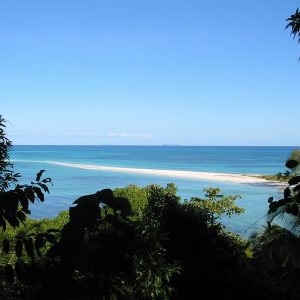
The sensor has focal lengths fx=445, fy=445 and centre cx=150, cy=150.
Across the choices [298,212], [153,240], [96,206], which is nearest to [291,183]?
[298,212]

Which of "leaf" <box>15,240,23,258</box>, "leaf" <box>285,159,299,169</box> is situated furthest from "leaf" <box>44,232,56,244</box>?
"leaf" <box>285,159,299,169</box>

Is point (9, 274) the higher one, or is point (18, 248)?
point (18, 248)

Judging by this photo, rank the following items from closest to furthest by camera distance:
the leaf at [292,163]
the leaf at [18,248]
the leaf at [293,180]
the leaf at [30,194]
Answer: the leaf at [18,248], the leaf at [30,194], the leaf at [292,163], the leaf at [293,180]

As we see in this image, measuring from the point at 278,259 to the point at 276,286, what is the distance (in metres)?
1.03

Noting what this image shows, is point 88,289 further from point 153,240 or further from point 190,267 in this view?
point 190,267

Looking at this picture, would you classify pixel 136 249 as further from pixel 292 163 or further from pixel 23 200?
pixel 292 163

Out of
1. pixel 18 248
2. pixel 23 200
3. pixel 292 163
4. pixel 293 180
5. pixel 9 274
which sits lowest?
pixel 9 274

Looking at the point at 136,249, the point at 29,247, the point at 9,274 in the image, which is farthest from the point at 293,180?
the point at 9,274

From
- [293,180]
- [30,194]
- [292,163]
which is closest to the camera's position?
[30,194]

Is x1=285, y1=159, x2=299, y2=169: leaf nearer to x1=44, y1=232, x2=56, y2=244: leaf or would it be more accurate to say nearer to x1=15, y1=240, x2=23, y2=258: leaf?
x1=44, y1=232, x2=56, y2=244: leaf

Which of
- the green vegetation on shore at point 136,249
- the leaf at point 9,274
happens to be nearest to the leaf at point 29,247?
the green vegetation on shore at point 136,249

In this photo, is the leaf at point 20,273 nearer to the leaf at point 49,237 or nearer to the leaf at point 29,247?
the leaf at point 29,247

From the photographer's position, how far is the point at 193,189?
46781 mm

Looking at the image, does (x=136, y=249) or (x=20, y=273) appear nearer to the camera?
(x=20, y=273)
